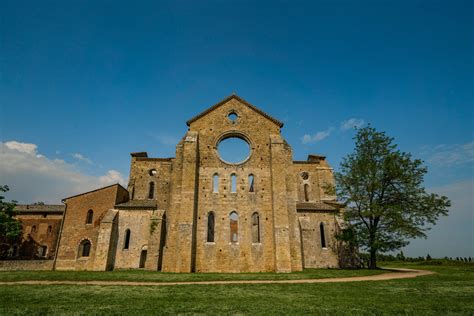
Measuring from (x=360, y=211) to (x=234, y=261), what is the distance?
37.1ft

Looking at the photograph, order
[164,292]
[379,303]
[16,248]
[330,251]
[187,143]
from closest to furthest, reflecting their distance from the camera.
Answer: [379,303], [164,292], [187,143], [330,251], [16,248]

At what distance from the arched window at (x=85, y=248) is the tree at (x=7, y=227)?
785 cm

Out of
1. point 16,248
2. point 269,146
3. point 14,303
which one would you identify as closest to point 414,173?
point 269,146

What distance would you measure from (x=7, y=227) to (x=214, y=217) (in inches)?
881

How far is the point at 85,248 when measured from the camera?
2422 centimetres

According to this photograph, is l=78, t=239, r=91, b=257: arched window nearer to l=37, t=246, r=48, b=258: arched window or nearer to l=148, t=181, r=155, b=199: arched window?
l=148, t=181, r=155, b=199: arched window

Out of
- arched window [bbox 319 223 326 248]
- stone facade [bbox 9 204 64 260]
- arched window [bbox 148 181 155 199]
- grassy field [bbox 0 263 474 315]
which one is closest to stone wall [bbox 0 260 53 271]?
stone facade [bbox 9 204 64 260]

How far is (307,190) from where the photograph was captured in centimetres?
2931

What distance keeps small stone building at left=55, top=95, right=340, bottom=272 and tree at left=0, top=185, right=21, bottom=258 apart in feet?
21.2

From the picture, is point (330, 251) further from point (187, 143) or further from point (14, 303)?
point (14, 303)

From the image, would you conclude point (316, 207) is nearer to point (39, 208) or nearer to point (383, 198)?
point (383, 198)

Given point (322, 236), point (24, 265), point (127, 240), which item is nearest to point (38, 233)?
point (24, 265)

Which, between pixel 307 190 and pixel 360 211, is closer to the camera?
pixel 360 211

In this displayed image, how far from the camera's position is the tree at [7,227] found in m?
25.8
